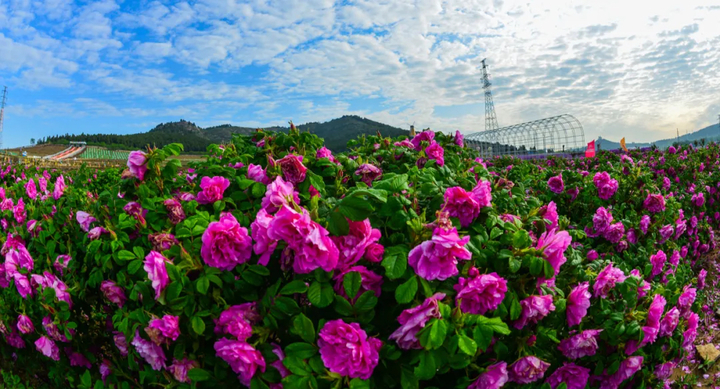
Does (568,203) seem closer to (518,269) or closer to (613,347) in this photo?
(613,347)

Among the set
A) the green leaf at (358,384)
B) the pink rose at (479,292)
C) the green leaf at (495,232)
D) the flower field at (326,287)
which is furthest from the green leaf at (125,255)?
the green leaf at (495,232)

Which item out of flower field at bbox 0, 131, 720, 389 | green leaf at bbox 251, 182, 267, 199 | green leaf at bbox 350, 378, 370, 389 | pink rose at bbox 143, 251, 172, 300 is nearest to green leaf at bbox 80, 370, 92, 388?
flower field at bbox 0, 131, 720, 389

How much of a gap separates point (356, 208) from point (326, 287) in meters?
0.32

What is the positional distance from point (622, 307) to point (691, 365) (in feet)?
9.11

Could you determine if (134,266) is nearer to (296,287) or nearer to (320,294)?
(296,287)

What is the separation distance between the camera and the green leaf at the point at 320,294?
1.60 m

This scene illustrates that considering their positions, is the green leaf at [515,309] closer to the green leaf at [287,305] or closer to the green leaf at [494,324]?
the green leaf at [494,324]

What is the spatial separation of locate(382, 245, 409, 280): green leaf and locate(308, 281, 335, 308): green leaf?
220 mm

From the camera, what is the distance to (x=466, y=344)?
5.03ft

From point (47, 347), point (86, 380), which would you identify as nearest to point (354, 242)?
point (86, 380)

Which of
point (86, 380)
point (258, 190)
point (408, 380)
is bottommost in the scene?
point (86, 380)

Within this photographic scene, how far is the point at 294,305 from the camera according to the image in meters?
1.68

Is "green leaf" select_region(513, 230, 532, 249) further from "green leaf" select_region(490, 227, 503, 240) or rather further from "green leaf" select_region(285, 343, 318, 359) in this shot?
"green leaf" select_region(285, 343, 318, 359)

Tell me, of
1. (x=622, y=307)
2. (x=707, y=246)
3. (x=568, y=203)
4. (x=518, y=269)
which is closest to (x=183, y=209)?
(x=518, y=269)
